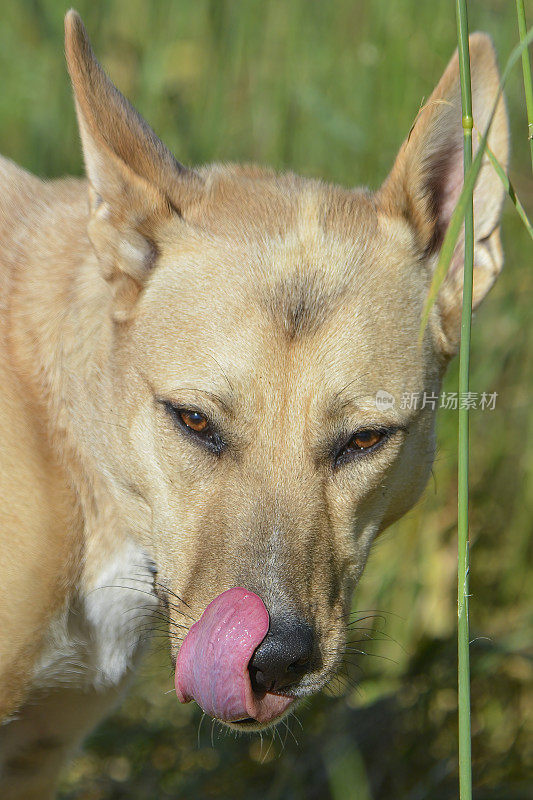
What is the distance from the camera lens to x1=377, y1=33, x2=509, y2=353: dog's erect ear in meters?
2.68

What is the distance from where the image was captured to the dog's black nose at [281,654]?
2.21 meters

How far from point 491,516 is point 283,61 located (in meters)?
2.54

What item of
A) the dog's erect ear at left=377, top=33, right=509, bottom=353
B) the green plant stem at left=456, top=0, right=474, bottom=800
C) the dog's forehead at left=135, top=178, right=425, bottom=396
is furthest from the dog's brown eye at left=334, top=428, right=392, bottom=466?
the green plant stem at left=456, top=0, right=474, bottom=800

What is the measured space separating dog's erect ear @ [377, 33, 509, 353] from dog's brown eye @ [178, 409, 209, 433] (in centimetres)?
83

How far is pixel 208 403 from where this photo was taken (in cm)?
247

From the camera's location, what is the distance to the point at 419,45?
488cm

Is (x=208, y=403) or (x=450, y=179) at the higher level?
(x=450, y=179)

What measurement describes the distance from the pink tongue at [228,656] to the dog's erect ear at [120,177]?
2.97 feet

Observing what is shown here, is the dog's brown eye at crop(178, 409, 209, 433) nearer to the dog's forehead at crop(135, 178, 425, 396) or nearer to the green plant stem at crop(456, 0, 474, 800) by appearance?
the dog's forehead at crop(135, 178, 425, 396)

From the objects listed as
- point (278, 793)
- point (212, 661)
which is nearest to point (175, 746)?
point (278, 793)

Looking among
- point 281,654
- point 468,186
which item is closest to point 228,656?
point 281,654

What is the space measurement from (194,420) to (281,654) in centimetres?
65

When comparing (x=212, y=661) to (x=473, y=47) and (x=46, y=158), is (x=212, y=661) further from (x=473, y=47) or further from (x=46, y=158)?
(x=46, y=158)
